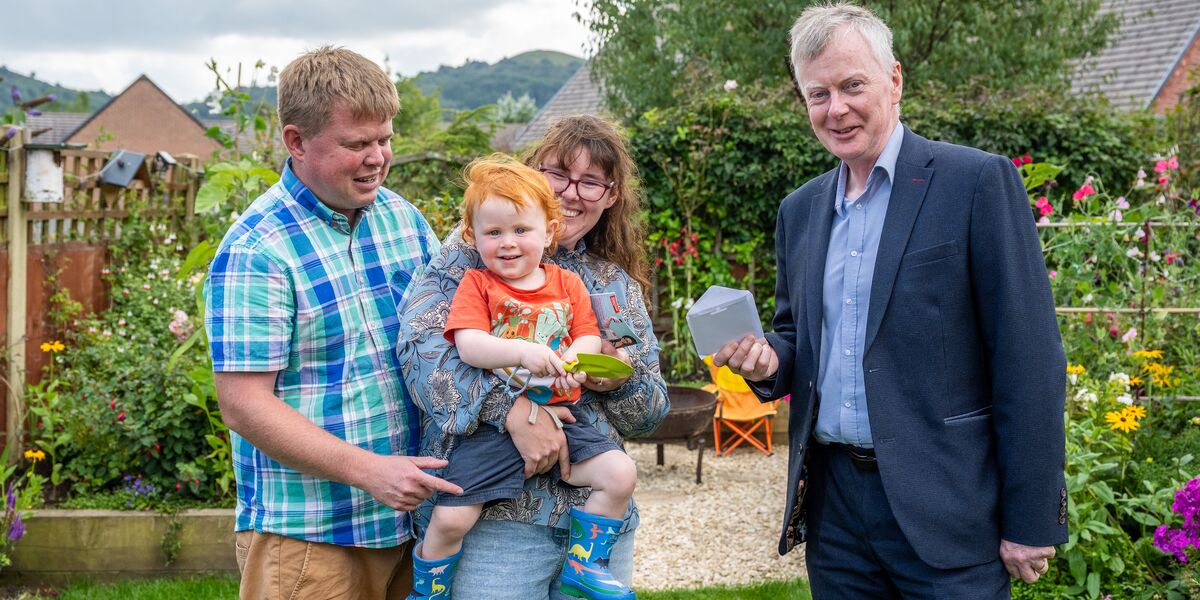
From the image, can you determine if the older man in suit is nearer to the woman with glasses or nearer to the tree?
the woman with glasses

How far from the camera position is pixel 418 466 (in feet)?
5.92

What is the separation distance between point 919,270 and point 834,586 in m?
0.74

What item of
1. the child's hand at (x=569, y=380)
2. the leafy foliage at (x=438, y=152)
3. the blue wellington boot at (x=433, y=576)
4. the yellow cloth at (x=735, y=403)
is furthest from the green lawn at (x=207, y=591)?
the leafy foliage at (x=438, y=152)

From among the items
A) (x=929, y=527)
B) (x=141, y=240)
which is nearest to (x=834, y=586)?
(x=929, y=527)

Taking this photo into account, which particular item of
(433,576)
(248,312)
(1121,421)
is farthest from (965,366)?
(1121,421)

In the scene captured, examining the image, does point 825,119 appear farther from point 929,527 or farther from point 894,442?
point 929,527

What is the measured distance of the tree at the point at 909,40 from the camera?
10.3 meters

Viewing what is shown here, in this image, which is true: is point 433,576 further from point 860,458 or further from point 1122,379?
point 1122,379

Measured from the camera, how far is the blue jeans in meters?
1.86

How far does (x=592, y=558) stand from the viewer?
1862mm

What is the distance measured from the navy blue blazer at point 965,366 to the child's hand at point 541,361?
65 cm

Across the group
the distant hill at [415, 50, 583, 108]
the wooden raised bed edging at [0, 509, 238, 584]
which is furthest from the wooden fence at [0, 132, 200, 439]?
the distant hill at [415, 50, 583, 108]

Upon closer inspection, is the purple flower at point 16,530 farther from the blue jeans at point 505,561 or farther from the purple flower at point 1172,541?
the purple flower at point 1172,541

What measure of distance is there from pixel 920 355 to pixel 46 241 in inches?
188
